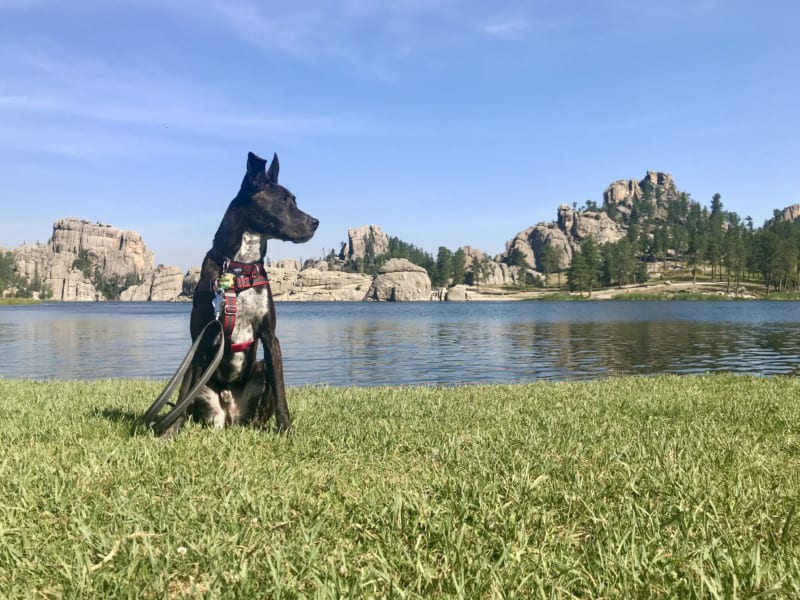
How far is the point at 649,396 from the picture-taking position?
917cm

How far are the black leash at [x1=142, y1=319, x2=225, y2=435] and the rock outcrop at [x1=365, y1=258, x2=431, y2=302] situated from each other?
175699 millimetres

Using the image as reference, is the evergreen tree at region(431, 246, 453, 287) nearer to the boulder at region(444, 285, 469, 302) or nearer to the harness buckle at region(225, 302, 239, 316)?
the boulder at region(444, 285, 469, 302)

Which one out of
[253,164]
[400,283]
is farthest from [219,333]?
[400,283]

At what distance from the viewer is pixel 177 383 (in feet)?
17.6

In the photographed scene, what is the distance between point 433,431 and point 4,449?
4.20m

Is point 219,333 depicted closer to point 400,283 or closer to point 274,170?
point 274,170

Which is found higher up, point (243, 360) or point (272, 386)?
point (243, 360)

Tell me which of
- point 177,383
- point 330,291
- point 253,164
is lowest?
point 177,383

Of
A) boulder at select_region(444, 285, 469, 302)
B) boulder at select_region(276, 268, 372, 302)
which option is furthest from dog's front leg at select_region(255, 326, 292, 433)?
boulder at select_region(276, 268, 372, 302)

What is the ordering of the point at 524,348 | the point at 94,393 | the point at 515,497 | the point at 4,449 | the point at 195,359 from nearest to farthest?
the point at 515,497, the point at 4,449, the point at 195,359, the point at 94,393, the point at 524,348

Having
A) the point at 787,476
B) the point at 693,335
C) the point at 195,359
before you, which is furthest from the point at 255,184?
the point at 693,335

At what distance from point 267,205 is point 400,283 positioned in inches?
6993

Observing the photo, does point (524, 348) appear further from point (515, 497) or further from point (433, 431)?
point (515, 497)

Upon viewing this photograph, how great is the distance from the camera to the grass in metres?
2.54
